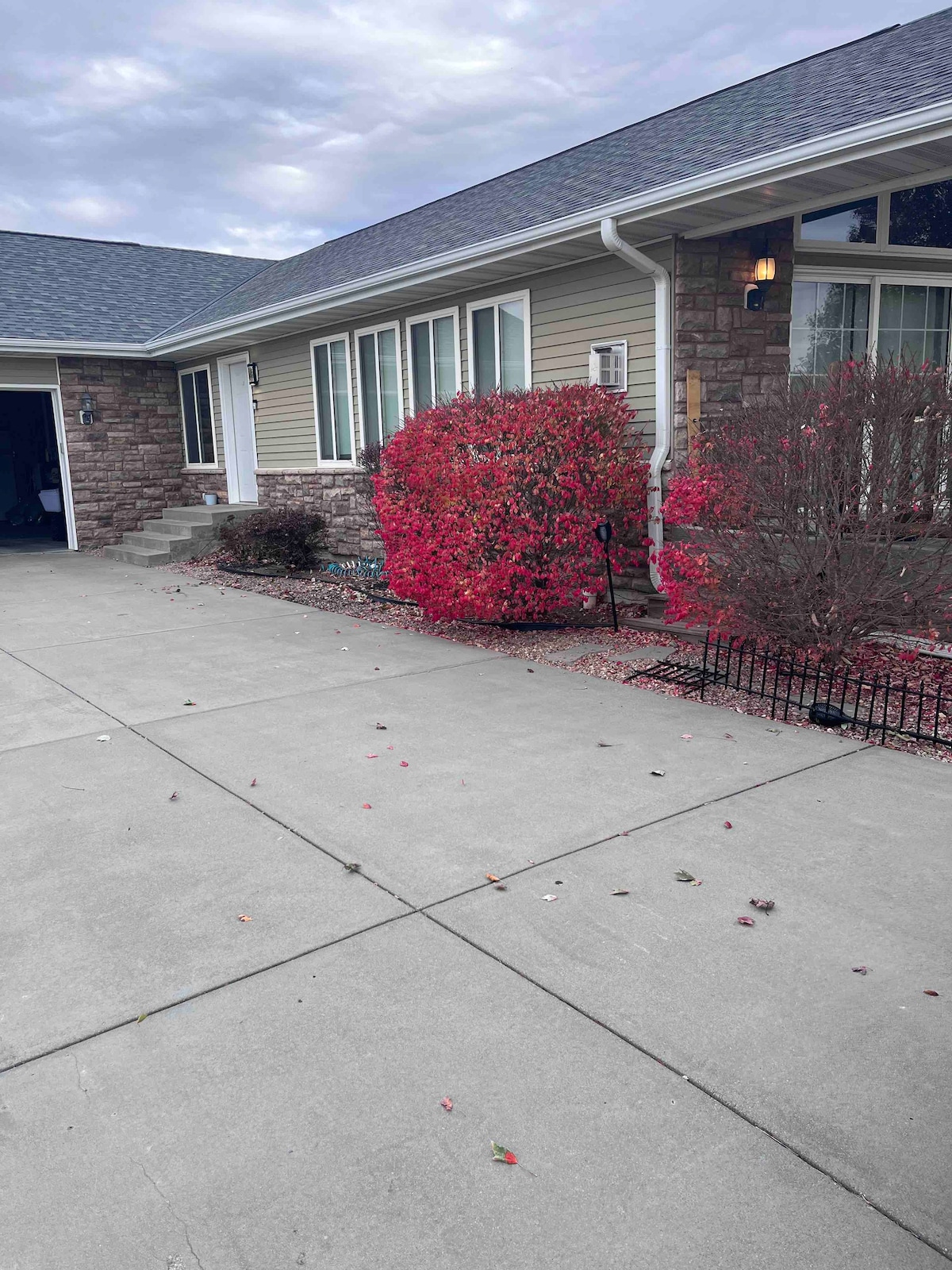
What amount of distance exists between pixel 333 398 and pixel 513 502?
5538mm

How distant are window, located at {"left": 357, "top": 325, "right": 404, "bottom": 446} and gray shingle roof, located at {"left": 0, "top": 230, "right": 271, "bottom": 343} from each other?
5025 millimetres

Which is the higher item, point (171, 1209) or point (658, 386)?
point (658, 386)

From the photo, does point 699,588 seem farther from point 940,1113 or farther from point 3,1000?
point 3,1000

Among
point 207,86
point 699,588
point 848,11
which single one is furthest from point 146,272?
point 848,11

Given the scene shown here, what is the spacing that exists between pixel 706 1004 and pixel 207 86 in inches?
1186

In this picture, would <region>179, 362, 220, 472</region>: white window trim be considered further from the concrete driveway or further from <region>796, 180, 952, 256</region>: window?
the concrete driveway

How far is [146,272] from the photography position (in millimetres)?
16797

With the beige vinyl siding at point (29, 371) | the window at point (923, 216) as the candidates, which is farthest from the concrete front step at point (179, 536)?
the window at point (923, 216)

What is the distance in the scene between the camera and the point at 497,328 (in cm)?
888

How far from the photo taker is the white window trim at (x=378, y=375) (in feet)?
33.4

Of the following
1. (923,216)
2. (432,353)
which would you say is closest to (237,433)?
(432,353)

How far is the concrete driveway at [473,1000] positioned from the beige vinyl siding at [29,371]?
10482 mm

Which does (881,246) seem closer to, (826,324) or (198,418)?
(826,324)

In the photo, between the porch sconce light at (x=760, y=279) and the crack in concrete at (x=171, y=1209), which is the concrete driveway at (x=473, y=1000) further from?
the porch sconce light at (x=760, y=279)
